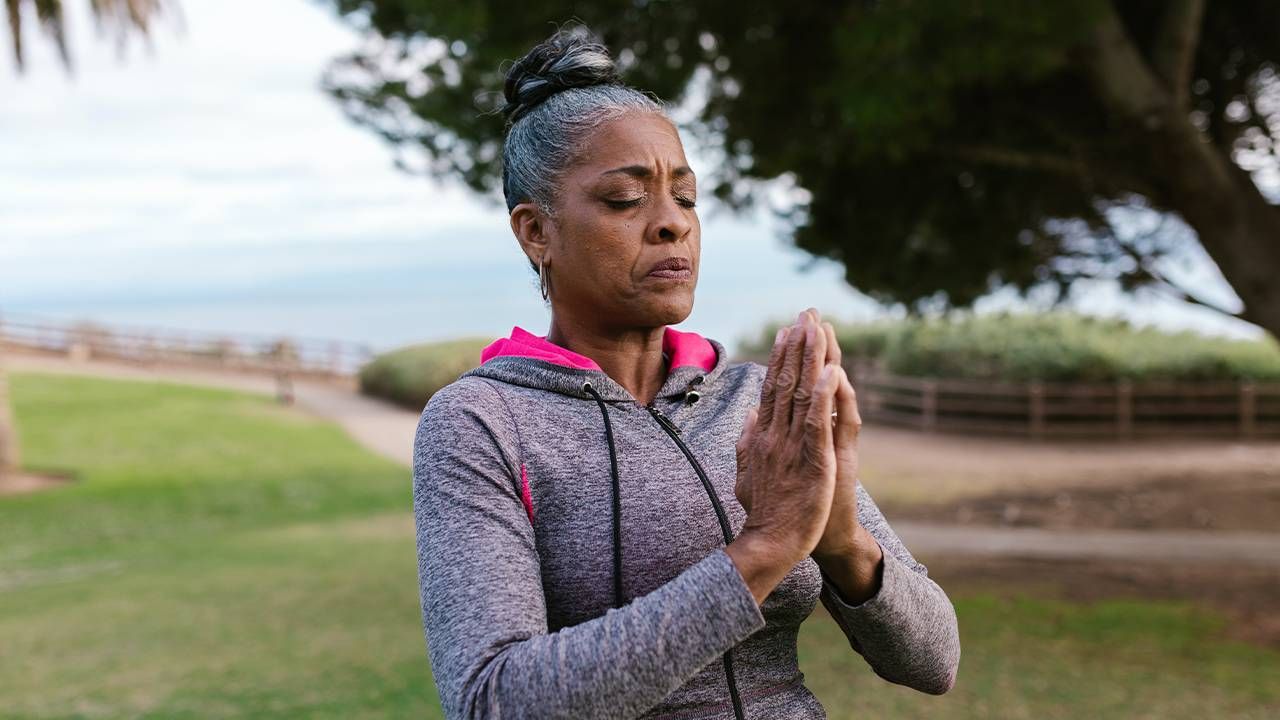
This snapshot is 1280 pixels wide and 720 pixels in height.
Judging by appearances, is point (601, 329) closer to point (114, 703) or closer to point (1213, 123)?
point (114, 703)

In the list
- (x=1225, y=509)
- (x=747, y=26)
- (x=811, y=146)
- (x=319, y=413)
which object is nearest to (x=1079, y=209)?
(x=811, y=146)

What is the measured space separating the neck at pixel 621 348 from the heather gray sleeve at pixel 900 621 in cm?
39

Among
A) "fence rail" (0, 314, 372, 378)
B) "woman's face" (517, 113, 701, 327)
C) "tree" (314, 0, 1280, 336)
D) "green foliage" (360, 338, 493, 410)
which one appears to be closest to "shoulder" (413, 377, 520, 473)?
"woman's face" (517, 113, 701, 327)

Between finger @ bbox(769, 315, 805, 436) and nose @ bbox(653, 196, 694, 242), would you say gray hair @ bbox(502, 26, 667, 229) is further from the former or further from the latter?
finger @ bbox(769, 315, 805, 436)

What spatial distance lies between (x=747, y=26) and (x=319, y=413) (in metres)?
18.9

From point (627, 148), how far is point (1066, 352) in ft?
66.2

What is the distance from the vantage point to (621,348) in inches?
70.9

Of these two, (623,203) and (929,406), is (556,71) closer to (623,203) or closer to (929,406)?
(623,203)

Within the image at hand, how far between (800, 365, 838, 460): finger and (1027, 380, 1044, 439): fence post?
63.5 ft

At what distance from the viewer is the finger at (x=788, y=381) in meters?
1.42

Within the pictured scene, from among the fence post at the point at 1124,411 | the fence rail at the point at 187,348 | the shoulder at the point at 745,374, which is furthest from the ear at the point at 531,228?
the fence rail at the point at 187,348

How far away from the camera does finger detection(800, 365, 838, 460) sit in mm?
1387

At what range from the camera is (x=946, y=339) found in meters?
22.0

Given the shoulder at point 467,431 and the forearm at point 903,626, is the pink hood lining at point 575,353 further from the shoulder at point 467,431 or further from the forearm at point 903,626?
the forearm at point 903,626
